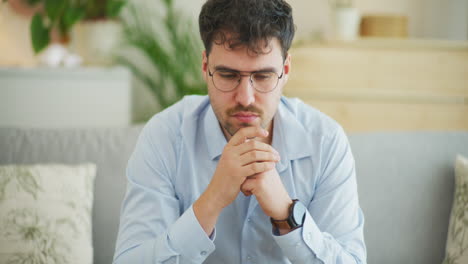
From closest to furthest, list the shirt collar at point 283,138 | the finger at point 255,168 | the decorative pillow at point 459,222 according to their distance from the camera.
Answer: the finger at point 255,168
the shirt collar at point 283,138
the decorative pillow at point 459,222

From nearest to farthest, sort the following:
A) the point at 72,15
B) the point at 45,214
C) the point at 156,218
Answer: the point at 156,218, the point at 45,214, the point at 72,15

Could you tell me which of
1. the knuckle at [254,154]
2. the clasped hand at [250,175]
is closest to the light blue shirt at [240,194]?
the clasped hand at [250,175]

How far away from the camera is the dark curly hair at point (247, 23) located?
121cm

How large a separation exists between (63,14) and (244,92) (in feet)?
8.08

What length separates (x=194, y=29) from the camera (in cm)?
346

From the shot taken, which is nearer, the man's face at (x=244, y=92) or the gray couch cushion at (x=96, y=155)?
the man's face at (x=244, y=92)

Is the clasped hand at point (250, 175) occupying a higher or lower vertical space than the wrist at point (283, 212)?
higher

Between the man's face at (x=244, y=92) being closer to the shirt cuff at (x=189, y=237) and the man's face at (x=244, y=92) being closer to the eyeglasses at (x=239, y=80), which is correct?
the eyeglasses at (x=239, y=80)

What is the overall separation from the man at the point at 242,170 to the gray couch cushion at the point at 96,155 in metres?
0.34

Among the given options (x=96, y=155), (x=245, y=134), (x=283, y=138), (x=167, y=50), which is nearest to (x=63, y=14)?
(x=167, y=50)

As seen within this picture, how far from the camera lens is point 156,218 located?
128cm

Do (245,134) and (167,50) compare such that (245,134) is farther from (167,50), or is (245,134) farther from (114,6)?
(167,50)

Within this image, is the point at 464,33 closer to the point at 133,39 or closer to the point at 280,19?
the point at 133,39

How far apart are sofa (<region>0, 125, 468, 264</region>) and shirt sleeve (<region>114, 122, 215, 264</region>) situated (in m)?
0.34
